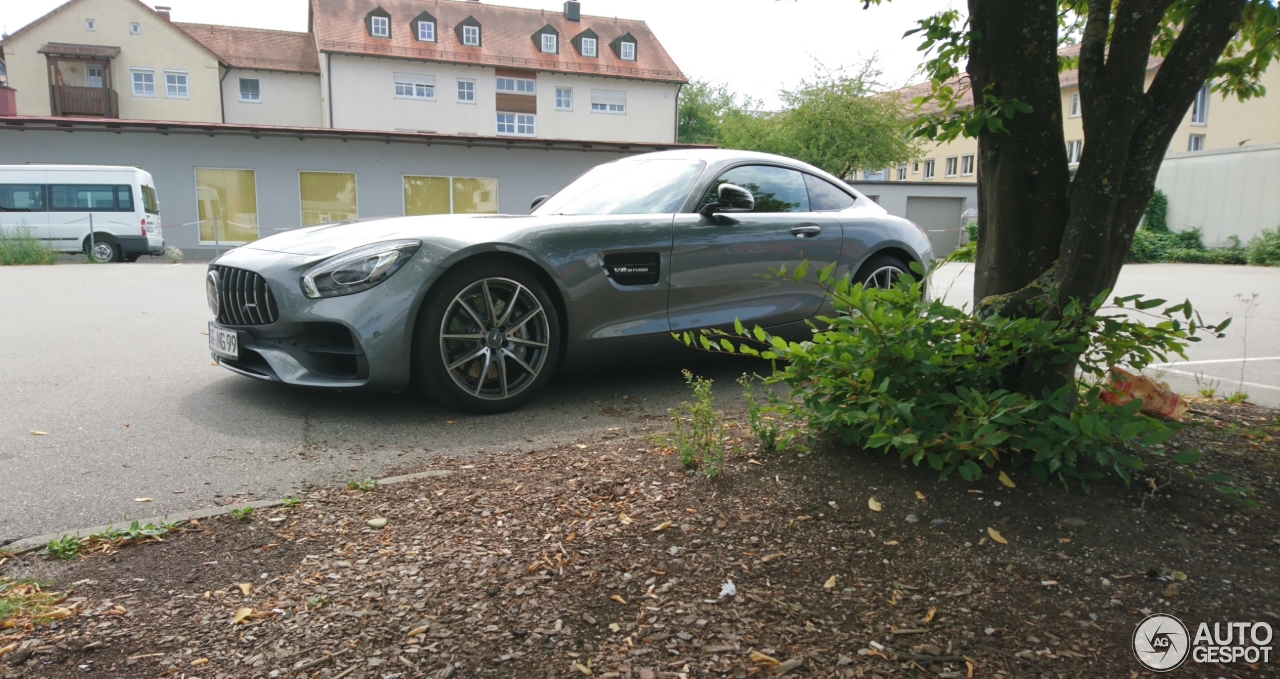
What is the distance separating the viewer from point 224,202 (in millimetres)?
25891

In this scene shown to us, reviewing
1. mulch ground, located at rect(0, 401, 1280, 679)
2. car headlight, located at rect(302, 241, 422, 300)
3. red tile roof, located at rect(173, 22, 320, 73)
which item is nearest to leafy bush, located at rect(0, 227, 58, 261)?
car headlight, located at rect(302, 241, 422, 300)

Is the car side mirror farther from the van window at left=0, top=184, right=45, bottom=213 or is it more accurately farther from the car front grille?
the van window at left=0, top=184, right=45, bottom=213

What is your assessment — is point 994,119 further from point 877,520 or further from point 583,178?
point 583,178

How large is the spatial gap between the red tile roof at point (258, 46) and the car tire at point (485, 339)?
44373 millimetres

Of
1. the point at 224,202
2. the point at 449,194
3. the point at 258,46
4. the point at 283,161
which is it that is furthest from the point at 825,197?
the point at 258,46

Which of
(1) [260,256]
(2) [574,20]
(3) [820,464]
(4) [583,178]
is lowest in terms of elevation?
(3) [820,464]

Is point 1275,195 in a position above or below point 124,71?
below

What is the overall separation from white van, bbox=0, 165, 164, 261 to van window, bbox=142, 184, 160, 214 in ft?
0.54

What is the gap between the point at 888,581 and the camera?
228 centimetres

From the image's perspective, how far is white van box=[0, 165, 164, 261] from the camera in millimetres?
20766

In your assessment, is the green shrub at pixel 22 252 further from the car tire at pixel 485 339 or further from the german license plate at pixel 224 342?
the car tire at pixel 485 339

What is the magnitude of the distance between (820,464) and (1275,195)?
28725 mm

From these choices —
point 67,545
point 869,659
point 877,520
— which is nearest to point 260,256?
point 67,545

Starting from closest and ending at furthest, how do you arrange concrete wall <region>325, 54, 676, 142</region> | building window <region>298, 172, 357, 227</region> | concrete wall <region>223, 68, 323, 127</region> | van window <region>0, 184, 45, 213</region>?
van window <region>0, 184, 45, 213</region> → building window <region>298, 172, 357, 227</region> → concrete wall <region>325, 54, 676, 142</region> → concrete wall <region>223, 68, 323, 127</region>
